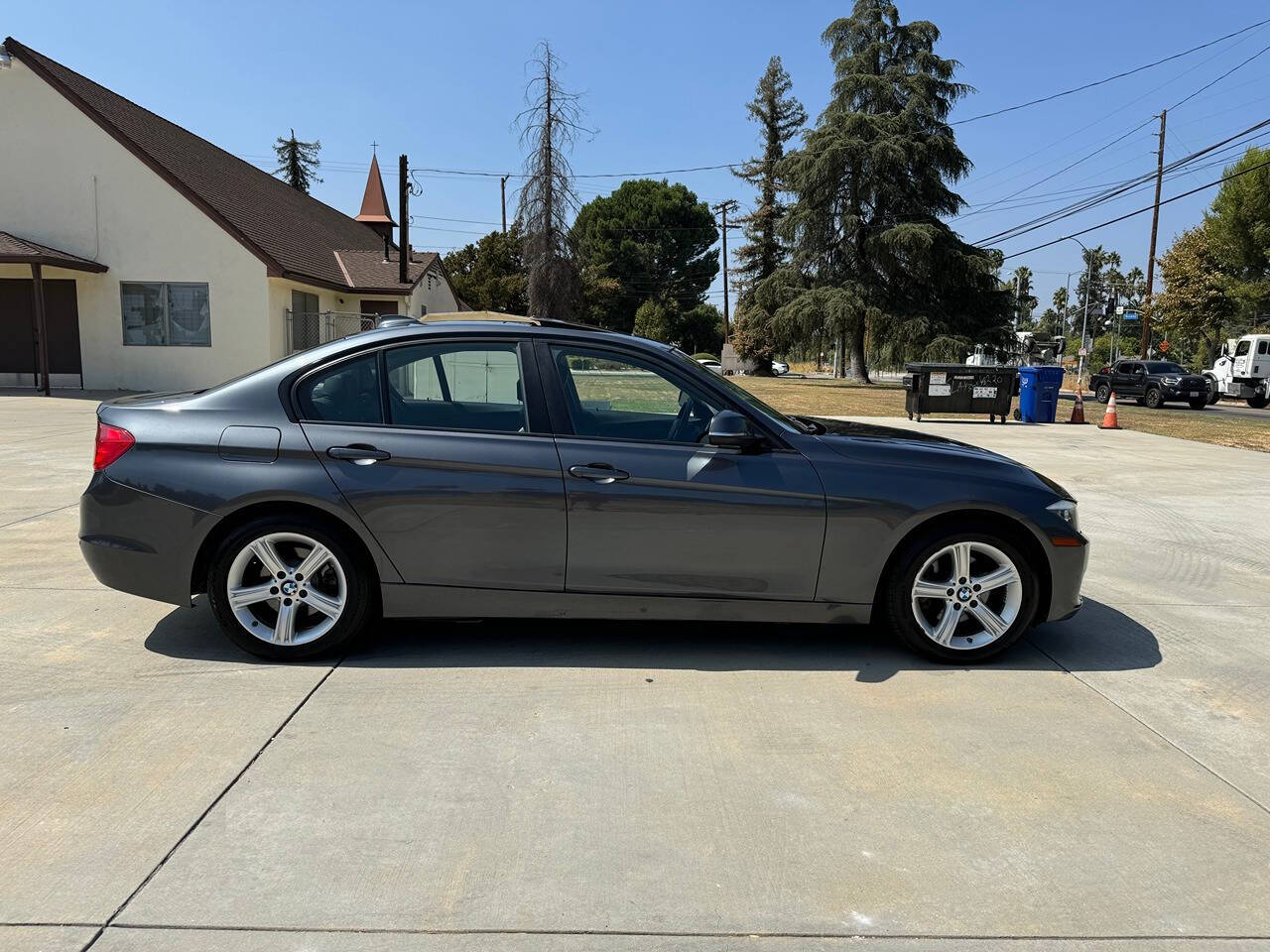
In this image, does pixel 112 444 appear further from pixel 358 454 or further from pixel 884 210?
pixel 884 210

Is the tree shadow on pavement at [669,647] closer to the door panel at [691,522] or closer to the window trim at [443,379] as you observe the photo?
the door panel at [691,522]

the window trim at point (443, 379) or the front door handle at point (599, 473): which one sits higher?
the window trim at point (443, 379)

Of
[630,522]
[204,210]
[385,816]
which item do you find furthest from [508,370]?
[204,210]

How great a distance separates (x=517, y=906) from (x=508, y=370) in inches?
100

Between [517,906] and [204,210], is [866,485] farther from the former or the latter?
[204,210]

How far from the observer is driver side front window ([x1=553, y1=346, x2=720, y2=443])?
14.4ft

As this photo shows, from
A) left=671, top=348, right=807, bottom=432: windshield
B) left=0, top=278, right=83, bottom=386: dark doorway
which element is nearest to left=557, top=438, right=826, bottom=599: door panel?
left=671, top=348, right=807, bottom=432: windshield

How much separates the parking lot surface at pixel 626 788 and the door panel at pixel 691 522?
0.46 metres

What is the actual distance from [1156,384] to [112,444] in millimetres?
32866

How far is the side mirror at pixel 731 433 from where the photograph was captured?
413 cm

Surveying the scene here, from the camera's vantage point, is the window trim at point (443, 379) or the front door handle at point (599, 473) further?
the window trim at point (443, 379)

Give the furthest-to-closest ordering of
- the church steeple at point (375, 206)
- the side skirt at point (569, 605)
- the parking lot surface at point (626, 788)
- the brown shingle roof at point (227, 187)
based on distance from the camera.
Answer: the church steeple at point (375, 206), the brown shingle roof at point (227, 187), the side skirt at point (569, 605), the parking lot surface at point (626, 788)

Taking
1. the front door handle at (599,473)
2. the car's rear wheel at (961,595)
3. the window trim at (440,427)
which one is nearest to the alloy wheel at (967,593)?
the car's rear wheel at (961,595)

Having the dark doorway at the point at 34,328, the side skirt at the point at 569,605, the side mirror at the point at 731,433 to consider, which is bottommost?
the side skirt at the point at 569,605
